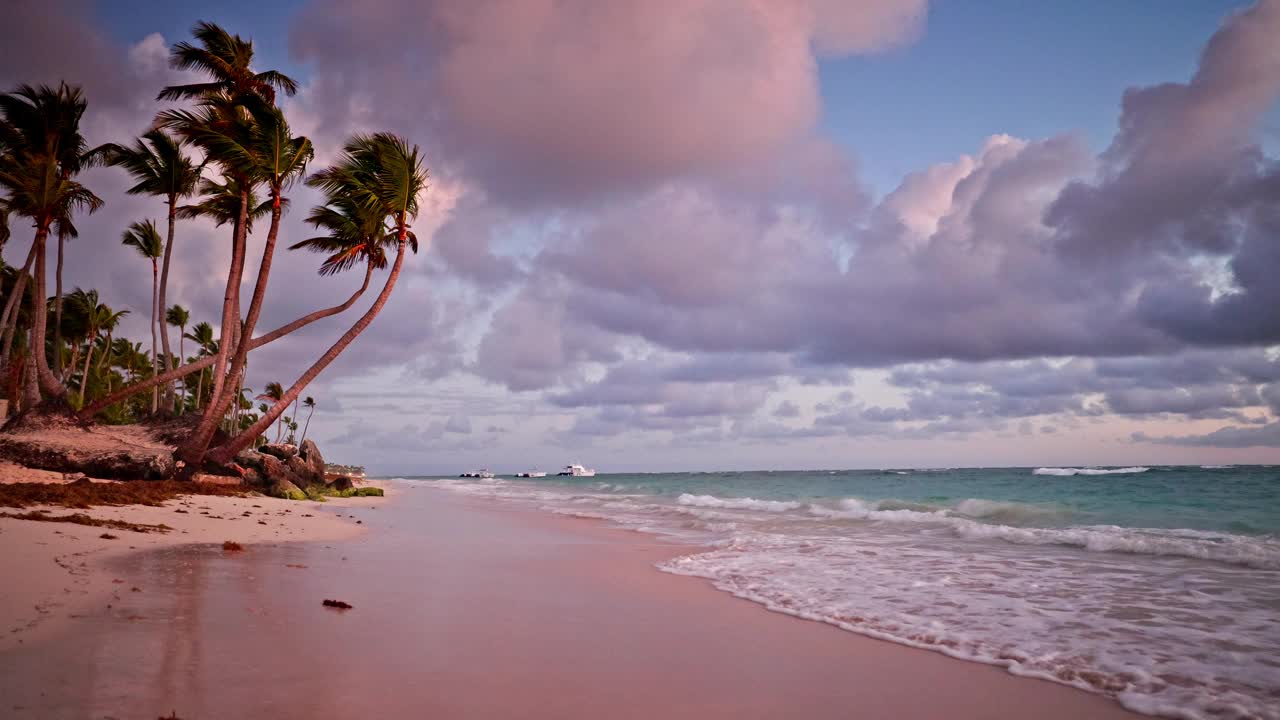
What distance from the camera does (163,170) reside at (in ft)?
80.3

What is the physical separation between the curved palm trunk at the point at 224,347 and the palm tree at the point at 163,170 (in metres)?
6.17

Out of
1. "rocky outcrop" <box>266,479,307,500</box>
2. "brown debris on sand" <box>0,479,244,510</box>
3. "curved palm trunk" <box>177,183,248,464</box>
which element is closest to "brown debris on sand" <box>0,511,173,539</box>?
"brown debris on sand" <box>0,479,244,510</box>

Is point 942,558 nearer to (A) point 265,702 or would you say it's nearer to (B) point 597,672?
(B) point 597,672

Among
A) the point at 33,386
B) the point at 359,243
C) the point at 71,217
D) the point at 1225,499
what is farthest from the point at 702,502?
the point at 71,217

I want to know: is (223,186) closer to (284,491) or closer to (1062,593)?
(284,491)

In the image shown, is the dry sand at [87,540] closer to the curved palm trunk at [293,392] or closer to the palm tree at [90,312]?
the curved palm trunk at [293,392]

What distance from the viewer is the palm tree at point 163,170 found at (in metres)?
23.8

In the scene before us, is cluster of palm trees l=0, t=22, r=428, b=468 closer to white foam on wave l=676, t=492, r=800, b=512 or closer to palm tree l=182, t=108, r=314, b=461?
palm tree l=182, t=108, r=314, b=461

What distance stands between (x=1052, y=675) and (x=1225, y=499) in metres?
28.4

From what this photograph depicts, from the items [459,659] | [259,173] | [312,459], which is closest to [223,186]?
[259,173]

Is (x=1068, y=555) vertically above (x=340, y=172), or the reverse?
(x=340, y=172)

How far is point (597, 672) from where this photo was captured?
14.5 ft

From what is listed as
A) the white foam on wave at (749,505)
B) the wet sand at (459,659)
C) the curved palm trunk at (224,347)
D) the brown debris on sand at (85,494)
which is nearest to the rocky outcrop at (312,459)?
the curved palm trunk at (224,347)

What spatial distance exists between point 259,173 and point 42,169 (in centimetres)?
722
